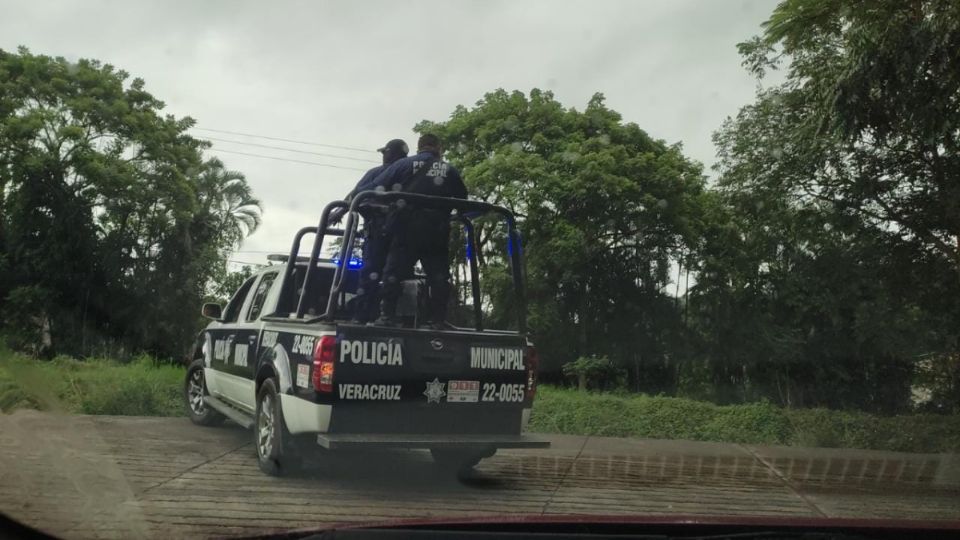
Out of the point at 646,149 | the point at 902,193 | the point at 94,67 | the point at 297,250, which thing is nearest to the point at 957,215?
the point at 902,193

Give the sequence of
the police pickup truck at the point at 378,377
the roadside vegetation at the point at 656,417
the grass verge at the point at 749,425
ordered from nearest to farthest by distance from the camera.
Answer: the police pickup truck at the point at 378,377
the roadside vegetation at the point at 656,417
the grass verge at the point at 749,425

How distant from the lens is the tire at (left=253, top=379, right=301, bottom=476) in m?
6.96

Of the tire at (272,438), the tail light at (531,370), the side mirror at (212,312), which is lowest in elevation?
the tire at (272,438)

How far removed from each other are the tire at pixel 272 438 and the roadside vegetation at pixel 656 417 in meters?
3.72

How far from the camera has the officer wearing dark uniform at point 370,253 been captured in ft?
24.2

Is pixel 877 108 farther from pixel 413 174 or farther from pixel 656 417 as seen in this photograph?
pixel 413 174

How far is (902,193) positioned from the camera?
13344 millimetres

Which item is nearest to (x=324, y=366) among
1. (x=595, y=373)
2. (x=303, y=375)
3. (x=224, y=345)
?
(x=303, y=375)

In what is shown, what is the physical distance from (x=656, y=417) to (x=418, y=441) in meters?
6.88

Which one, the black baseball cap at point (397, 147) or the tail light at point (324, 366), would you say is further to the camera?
the black baseball cap at point (397, 147)

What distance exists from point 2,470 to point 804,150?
1114 centimetres

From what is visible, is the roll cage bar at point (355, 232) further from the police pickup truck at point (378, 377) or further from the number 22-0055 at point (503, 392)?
the number 22-0055 at point (503, 392)

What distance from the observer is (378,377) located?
6590 mm

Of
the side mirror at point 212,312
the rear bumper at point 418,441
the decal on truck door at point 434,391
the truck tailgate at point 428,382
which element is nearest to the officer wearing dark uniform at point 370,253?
the truck tailgate at point 428,382
